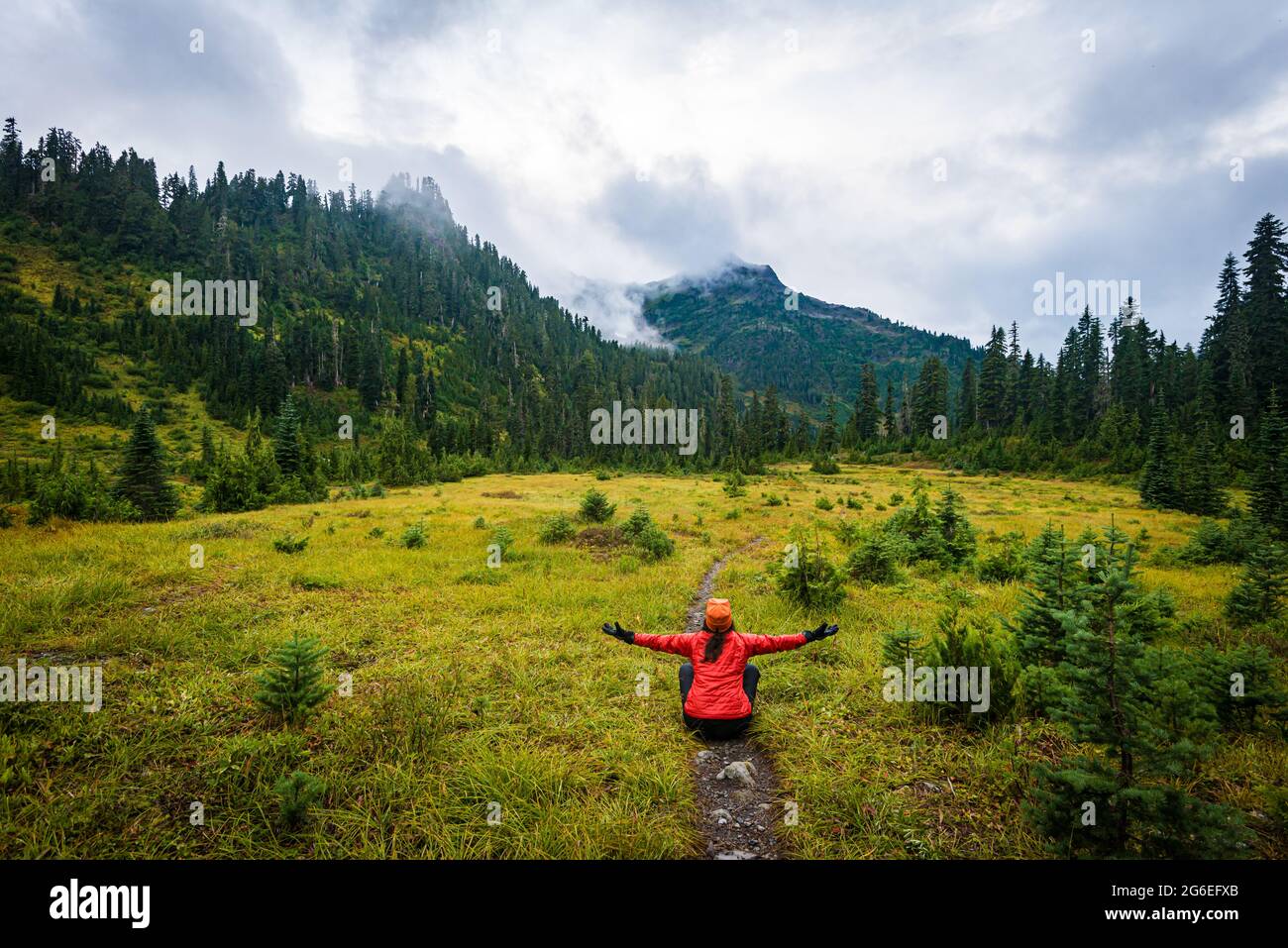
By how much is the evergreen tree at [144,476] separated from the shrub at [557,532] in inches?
673

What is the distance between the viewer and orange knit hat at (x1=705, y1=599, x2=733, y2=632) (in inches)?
226

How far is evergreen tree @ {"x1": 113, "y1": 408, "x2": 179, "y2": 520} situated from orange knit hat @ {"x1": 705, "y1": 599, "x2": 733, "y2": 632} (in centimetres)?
2575

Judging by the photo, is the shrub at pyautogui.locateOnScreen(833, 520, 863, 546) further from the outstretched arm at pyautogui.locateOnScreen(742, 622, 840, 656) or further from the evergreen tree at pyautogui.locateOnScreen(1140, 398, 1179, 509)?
the evergreen tree at pyautogui.locateOnScreen(1140, 398, 1179, 509)

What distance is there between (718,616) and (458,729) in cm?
327

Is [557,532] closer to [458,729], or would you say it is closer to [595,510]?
[595,510]

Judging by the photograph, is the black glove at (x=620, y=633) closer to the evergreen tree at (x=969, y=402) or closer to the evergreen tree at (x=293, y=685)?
the evergreen tree at (x=293, y=685)

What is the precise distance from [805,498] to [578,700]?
3111cm

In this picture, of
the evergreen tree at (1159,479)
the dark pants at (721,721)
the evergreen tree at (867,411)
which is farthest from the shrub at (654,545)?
the evergreen tree at (867,411)

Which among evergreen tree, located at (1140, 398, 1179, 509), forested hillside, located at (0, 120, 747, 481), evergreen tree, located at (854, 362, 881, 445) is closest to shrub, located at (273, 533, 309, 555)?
evergreen tree, located at (1140, 398, 1179, 509)

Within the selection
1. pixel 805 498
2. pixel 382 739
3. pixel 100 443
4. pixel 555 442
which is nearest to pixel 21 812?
pixel 382 739

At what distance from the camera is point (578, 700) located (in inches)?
250

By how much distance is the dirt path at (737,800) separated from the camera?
13.0 ft

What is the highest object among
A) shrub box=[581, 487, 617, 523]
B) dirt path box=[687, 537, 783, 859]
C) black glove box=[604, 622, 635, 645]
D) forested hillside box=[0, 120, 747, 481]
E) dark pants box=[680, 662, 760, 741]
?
forested hillside box=[0, 120, 747, 481]
